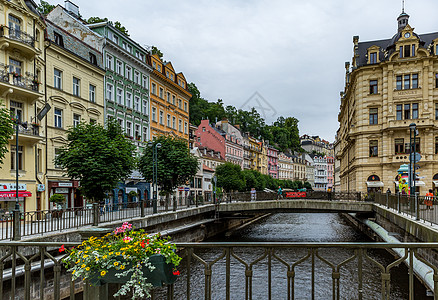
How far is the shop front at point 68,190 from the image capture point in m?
26.4

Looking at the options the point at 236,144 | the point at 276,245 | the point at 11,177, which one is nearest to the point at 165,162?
the point at 11,177

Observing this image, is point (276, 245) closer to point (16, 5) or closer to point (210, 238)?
point (16, 5)

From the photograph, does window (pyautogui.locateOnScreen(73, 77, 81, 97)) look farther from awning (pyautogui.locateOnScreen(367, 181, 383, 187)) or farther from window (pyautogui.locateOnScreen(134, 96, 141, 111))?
awning (pyautogui.locateOnScreen(367, 181, 383, 187))

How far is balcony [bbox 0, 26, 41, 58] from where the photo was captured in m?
21.7

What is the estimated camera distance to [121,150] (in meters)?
21.8

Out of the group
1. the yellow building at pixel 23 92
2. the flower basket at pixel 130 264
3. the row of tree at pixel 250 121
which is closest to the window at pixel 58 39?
the yellow building at pixel 23 92

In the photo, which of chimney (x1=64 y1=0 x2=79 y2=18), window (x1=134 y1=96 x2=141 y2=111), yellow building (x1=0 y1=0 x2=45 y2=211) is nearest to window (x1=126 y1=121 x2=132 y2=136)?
window (x1=134 y1=96 x2=141 y2=111)

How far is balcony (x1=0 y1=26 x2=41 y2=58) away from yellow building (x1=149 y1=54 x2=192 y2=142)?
18.9 metres

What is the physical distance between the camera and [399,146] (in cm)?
4028

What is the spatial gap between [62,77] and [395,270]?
24.8 meters

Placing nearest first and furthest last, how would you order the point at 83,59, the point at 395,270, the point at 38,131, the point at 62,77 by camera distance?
1. the point at 395,270
2. the point at 38,131
3. the point at 62,77
4. the point at 83,59

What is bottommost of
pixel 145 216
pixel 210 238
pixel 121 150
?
pixel 210 238

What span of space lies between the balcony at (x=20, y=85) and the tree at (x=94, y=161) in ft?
13.9

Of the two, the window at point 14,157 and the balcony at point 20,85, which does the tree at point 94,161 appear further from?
the balcony at point 20,85
